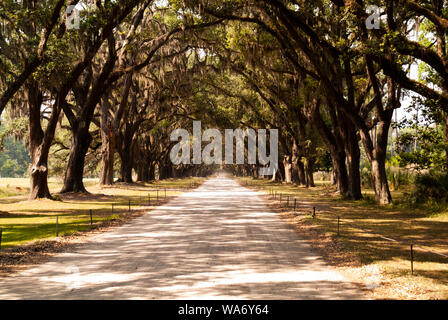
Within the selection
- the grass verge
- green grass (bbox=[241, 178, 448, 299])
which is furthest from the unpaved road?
green grass (bbox=[241, 178, 448, 299])

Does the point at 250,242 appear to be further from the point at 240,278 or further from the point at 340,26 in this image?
the point at 340,26

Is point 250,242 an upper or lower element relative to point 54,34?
lower

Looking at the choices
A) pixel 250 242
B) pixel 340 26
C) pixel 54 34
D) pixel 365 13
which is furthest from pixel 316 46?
pixel 250 242

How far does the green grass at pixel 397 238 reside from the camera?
7848mm

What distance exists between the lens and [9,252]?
1051 cm

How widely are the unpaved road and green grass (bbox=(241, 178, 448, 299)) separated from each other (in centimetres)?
102

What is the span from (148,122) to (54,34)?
28536mm

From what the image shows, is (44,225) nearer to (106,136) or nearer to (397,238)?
(397,238)

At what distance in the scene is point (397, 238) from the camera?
1289cm

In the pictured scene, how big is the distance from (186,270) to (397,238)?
22.6ft

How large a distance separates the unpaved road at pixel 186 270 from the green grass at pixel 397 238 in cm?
102

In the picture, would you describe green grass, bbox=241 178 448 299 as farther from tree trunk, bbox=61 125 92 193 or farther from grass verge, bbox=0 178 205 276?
tree trunk, bbox=61 125 92 193

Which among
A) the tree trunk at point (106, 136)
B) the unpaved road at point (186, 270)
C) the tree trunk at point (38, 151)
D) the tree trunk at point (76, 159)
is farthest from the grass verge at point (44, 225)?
the tree trunk at point (106, 136)

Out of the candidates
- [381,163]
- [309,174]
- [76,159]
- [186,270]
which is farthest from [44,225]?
[309,174]
